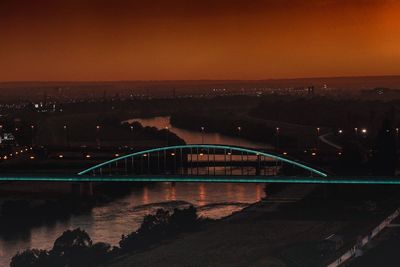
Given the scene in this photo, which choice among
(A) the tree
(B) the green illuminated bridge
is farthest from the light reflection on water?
(B) the green illuminated bridge

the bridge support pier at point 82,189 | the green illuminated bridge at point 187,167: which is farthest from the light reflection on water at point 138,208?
the bridge support pier at point 82,189

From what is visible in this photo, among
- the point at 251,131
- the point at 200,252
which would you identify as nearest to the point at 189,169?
the point at 200,252

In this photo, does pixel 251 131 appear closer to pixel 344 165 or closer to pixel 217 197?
pixel 344 165

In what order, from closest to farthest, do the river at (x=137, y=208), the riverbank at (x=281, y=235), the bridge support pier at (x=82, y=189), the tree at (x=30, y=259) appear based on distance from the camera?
the tree at (x=30, y=259)
the riverbank at (x=281, y=235)
the river at (x=137, y=208)
the bridge support pier at (x=82, y=189)

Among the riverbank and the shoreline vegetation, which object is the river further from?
the riverbank

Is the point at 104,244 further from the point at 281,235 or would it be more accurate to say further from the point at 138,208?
the point at 138,208

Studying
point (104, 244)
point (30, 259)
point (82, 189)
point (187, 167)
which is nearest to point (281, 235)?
point (104, 244)

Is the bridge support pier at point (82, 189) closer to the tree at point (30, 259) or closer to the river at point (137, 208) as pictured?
the river at point (137, 208)
